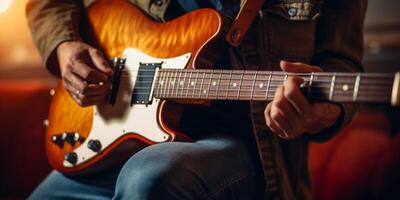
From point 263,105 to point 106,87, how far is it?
1.04 feet

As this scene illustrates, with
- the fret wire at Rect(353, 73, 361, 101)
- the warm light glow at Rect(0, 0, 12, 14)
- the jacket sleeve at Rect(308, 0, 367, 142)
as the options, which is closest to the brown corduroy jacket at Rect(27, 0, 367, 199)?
the jacket sleeve at Rect(308, 0, 367, 142)

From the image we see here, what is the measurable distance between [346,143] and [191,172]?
0.74 m

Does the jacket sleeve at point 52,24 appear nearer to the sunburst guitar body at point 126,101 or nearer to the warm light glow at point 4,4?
the sunburst guitar body at point 126,101

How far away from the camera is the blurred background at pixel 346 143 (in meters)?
1.35

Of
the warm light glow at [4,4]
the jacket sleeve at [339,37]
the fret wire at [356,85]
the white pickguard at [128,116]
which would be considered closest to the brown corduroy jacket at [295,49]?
the jacket sleeve at [339,37]

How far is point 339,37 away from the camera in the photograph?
3.38 ft

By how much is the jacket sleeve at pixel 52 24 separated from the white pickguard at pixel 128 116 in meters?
0.18

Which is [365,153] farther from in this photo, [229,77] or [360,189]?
[229,77]

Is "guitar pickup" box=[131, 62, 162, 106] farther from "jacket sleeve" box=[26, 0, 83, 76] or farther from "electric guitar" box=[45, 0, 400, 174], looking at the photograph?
"jacket sleeve" box=[26, 0, 83, 76]

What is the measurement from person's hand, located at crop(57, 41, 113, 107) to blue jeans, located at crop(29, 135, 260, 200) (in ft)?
0.82

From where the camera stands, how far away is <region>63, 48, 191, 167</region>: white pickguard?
98cm

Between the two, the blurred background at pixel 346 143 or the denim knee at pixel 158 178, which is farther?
the blurred background at pixel 346 143

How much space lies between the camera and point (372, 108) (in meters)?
1.63

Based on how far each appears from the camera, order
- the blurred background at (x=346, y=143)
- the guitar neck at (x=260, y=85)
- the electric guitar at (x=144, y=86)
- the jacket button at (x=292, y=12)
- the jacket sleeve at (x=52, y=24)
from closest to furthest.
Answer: the guitar neck at (x=260, y=85) → the electric guitar at (x=144, y=86) → the jacket button at (x=292, y=12) → the jacket sleeve at (x=52, y=24) → the blurred background at (x=346, y=143)
